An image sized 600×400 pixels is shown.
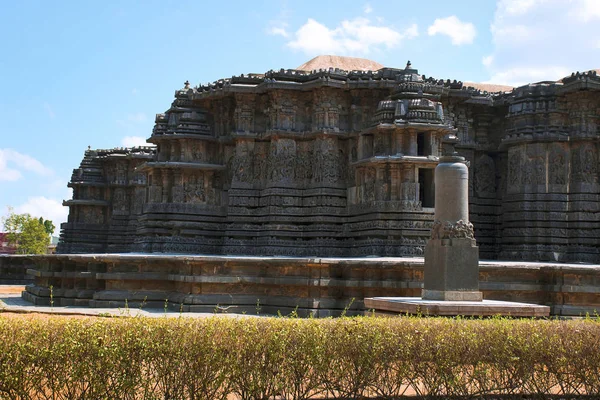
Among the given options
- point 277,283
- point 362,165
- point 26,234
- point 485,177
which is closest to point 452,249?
point 277,283

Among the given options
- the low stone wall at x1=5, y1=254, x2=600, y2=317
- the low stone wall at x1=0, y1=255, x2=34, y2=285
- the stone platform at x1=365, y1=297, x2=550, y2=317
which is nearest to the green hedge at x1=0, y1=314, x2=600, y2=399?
the stone platform at x1=365, y1=297, x2=550, y2=317

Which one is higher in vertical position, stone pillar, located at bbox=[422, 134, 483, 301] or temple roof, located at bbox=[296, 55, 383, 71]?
temple roof, located at bbox=[296, 55, 383, 71]

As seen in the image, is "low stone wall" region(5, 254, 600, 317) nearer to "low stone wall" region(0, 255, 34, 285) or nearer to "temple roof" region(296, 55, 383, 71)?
"low stone wall" region(0, 255, 34, 285)

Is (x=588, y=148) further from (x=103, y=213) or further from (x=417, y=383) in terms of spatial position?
(x=103, y=213)

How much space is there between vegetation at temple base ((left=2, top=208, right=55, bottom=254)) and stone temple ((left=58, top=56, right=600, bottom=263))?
45.4 m

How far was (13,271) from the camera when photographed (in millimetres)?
29609

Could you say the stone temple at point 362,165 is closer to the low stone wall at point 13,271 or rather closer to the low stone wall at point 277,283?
the low stone wall at point 13,271

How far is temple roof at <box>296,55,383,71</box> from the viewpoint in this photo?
105 feet

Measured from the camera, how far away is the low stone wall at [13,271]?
29.6 meters

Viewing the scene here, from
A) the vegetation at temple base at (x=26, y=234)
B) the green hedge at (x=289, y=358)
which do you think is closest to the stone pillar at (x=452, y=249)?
the green hedge at (x=289, y=358)

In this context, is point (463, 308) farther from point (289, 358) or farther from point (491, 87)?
point (491, 87)

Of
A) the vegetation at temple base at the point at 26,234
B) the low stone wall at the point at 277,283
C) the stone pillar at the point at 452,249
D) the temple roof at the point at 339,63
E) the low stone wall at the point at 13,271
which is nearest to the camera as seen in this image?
the stone pillar at the point at 452,249

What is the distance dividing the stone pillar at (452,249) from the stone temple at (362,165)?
979cm

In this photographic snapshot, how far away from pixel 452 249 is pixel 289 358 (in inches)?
217
